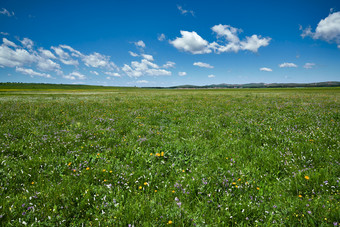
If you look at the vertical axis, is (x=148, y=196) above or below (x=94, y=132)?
below

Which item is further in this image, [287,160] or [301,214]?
[287,160]

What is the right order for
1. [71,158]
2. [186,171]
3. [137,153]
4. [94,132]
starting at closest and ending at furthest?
1. [186,171]
2. [71,158]
3. [137,153]
4. [94,132]

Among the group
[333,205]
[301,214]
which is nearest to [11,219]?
[301,214]

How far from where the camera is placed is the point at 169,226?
2779mm

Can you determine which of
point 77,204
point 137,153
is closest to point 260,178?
point 137,153

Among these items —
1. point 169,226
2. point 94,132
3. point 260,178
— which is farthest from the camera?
point 94,132

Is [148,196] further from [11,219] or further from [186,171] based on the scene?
[11,219]

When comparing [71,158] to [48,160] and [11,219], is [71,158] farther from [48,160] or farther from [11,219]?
[11,219]

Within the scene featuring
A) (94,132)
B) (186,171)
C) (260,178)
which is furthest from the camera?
(94,132)

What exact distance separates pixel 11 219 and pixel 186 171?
12.5 feet

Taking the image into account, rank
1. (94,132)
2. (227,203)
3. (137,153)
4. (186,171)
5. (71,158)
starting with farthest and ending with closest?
(94,132), (137,153), (71,158), (186,171), (227,203)

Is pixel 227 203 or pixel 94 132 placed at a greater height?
pixel 94 132

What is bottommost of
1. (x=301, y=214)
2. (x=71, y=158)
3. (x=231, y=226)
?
(x=231, y=226)

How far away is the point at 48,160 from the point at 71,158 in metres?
0.60
